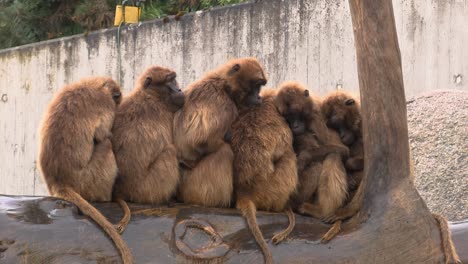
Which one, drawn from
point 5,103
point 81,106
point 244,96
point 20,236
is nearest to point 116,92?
point 81,106

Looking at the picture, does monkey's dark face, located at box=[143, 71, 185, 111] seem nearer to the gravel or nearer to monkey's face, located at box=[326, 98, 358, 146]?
monkey's face, located at box=[326, 98, 358, 146]

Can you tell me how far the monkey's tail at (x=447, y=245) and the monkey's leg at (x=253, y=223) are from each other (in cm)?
133

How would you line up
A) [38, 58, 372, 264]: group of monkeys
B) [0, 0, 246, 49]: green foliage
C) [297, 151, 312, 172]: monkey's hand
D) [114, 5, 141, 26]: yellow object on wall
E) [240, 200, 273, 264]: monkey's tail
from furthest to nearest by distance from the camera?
[0, 0, 246, 49]: green foliage
[114, 5, 141, 26]: yellow object on wall
[297, 151, 312, 172]: monkey's hand
[38, 58, 372, 264]: group of monkeys
[240, 200, 273, 264]: monkey's tail

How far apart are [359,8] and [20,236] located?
9.95 feet

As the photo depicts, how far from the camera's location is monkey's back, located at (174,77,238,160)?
23.5 ft

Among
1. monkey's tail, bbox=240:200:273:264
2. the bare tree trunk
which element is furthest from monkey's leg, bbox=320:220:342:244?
monkey's tail, bbox=240:200:273:264

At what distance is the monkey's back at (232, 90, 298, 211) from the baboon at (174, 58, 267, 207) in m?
0.12

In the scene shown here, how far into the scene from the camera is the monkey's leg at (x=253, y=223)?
6.59 m

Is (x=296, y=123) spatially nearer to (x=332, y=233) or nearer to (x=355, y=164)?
(x=355, y=164)

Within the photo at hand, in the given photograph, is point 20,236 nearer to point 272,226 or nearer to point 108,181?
point 108,181

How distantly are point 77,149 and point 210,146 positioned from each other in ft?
3.43

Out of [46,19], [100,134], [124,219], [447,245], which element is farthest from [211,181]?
[46,19]

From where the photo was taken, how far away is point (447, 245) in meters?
6.85

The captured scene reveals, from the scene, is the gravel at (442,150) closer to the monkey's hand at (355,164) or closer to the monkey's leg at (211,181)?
the monkey's hand at (355,164)
